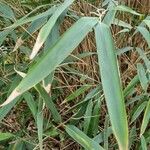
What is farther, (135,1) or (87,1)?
(135,1)

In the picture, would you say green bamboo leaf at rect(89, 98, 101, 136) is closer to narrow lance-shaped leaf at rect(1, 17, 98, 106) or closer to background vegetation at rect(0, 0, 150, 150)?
background vegetation at rect(0, 0, 150, 150)

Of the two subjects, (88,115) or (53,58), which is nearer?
(53,58)

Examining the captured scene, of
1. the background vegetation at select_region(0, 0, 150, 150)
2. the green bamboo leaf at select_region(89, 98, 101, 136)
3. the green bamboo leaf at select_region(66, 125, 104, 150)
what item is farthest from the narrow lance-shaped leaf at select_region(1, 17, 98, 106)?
the green bamboo leaf at select_region(89, 98, 101, 136)

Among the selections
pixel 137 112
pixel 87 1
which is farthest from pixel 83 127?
pixel 87 1

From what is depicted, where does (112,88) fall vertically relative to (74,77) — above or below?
above

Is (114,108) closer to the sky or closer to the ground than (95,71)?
closer to the sky

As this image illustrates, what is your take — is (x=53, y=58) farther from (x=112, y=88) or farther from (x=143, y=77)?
(x=143, y=77)

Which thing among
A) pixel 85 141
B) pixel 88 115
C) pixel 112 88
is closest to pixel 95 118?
pixel 88 115

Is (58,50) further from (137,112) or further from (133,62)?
(133,62)
